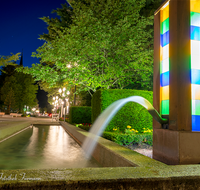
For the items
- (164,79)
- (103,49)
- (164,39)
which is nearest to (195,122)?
(164,79)

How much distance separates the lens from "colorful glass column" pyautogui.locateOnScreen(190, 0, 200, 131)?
430 centimetres

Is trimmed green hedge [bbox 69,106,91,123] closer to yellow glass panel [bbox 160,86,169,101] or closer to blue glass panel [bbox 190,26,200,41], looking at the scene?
yellow glass panel [bbox 160,86,169,101]

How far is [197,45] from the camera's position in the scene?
4453 mm

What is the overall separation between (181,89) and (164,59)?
3.57 ft

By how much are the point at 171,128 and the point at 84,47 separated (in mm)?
10679

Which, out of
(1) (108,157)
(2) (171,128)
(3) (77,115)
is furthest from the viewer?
(3) (77,115)

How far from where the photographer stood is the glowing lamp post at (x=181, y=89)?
4.03 metres

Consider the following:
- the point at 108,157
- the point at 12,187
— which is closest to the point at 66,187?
the point at 12,187

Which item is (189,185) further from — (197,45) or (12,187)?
(197,45)

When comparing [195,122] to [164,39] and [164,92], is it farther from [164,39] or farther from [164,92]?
[164,39]

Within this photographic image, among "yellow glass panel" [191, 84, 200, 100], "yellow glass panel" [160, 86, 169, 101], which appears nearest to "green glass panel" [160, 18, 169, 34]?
"yellow glass panel" [160, 86, 169, 101]

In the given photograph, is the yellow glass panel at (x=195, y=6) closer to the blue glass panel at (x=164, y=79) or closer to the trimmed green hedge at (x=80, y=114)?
the blue glass panel at (x=164, y=79)

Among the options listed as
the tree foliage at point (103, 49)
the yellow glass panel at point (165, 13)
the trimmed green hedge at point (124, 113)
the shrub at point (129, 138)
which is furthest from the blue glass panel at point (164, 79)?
the tree foliage at point (103, 49)

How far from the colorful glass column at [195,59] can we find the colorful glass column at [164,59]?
23.7 inches
